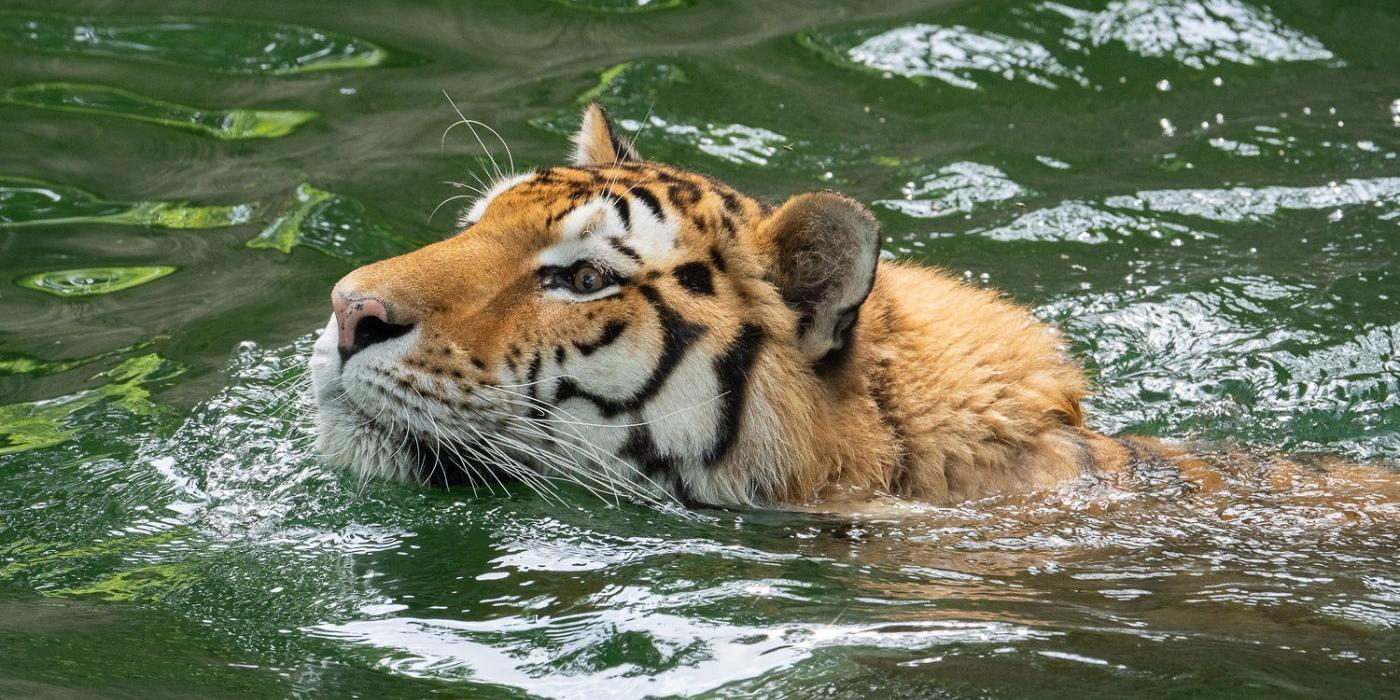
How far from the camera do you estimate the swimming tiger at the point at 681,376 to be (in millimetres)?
3539

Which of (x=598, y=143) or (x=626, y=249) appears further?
(x=598, y=143)

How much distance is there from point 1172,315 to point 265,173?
3.60 meters

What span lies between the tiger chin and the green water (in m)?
0.12

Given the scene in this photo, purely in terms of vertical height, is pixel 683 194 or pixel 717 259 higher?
pixel 683 194

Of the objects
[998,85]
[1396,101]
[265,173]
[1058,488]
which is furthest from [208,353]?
[1396,101]

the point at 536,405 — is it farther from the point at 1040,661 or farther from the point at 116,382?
the point at 116,382

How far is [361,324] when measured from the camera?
3.43 meters

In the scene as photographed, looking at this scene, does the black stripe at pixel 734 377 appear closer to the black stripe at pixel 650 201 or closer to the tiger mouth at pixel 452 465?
the black stripe at pixel 650 201

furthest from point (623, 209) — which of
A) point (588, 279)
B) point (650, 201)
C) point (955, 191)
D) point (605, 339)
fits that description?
point (955, 191)

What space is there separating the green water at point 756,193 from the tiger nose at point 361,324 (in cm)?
52

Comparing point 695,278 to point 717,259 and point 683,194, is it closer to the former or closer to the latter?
point 717,259

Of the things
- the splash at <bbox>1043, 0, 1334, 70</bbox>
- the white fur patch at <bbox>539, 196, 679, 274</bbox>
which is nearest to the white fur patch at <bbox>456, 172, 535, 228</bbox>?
the white fur patch at <bbox>539, 196, 679, 274</bbox>

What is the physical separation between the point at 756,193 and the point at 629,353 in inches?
115

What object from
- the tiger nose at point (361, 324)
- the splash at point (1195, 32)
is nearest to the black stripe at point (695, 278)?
the tiger nose at point (361, 324)
